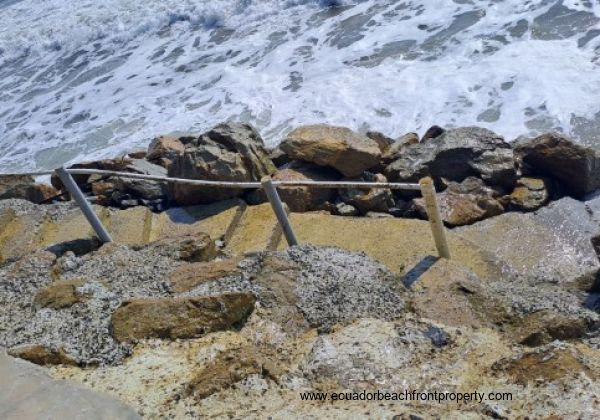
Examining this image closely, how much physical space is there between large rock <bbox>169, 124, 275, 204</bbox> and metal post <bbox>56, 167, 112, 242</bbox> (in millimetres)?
1221

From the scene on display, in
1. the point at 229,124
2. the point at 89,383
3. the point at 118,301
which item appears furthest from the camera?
the point at 229,124

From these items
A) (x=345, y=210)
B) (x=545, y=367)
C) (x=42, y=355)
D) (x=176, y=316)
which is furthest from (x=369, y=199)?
(x=42, y=355)

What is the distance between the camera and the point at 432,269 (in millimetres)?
4844

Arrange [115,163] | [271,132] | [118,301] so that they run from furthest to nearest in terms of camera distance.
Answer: [271,132] → [115,163] → [118,301]

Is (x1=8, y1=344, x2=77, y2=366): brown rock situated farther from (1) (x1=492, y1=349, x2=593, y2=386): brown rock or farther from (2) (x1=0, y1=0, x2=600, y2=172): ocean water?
(2) (x1=0, y1=0, x2=600, y2=172): ocean water

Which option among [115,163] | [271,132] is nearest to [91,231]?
[115,163]

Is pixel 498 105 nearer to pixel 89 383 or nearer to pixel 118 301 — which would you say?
pixel 118 301

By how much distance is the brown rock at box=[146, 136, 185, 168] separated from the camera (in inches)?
336

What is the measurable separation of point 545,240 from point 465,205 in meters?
0.94

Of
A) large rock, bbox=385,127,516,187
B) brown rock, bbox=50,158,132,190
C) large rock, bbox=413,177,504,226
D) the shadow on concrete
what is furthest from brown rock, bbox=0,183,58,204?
the shadow on concrete

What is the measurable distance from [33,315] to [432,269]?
127 inches

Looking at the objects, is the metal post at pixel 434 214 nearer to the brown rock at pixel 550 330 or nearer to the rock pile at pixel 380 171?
the brown rock at pixel 550 330

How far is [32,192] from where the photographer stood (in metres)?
7.98

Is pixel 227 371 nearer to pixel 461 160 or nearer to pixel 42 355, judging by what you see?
pixel 42 355
